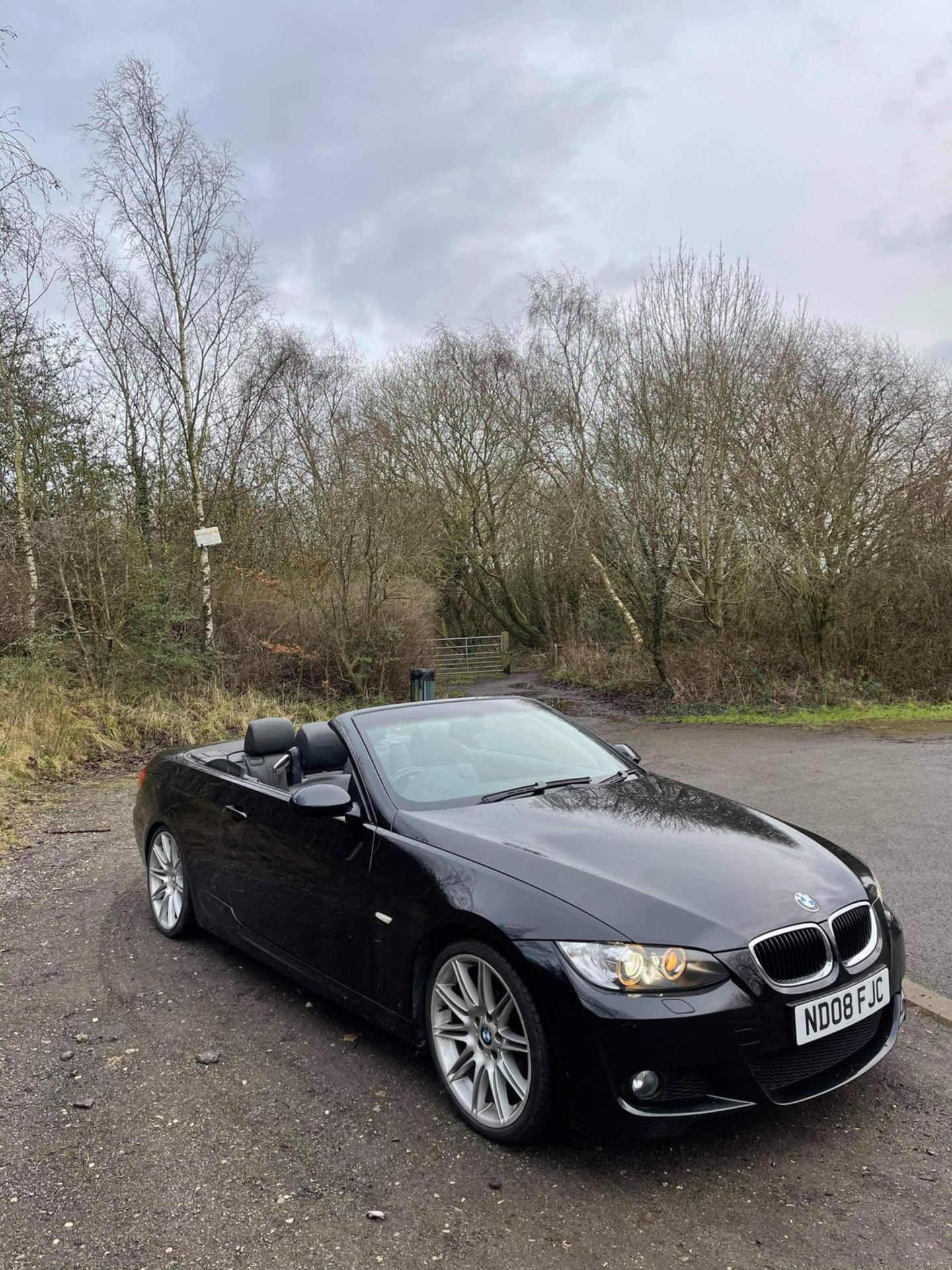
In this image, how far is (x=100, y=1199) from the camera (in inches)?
106

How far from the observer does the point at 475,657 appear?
31.3m

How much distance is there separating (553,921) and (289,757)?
199cm

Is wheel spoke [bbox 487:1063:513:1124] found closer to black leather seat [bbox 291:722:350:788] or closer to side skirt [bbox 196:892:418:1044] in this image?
side skirt [bbox 196:892:418:1044]

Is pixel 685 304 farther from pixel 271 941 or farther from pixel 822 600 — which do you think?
pixel 271 941

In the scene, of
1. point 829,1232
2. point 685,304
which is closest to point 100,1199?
point 829,1232

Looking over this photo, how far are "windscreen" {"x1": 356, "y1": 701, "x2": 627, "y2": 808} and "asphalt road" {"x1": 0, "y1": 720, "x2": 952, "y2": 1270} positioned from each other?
3.58 ft

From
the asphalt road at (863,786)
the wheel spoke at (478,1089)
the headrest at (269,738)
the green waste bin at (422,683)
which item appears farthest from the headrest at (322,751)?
the green waste bin at (422,683)

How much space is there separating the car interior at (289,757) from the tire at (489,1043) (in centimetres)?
110

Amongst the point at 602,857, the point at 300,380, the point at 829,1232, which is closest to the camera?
the point at 829,1232

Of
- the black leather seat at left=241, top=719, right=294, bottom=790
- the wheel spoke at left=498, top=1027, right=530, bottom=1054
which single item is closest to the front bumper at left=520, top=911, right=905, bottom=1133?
the wheel spoke at left=498, top=1027, right=530, bottom=1054

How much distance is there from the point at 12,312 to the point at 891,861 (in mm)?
13675

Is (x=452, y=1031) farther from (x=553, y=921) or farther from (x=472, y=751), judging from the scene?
(x=472, y=751)

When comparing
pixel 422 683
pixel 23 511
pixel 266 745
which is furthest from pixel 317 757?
pixel 422 683

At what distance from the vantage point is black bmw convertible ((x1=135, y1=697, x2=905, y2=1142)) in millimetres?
2635
